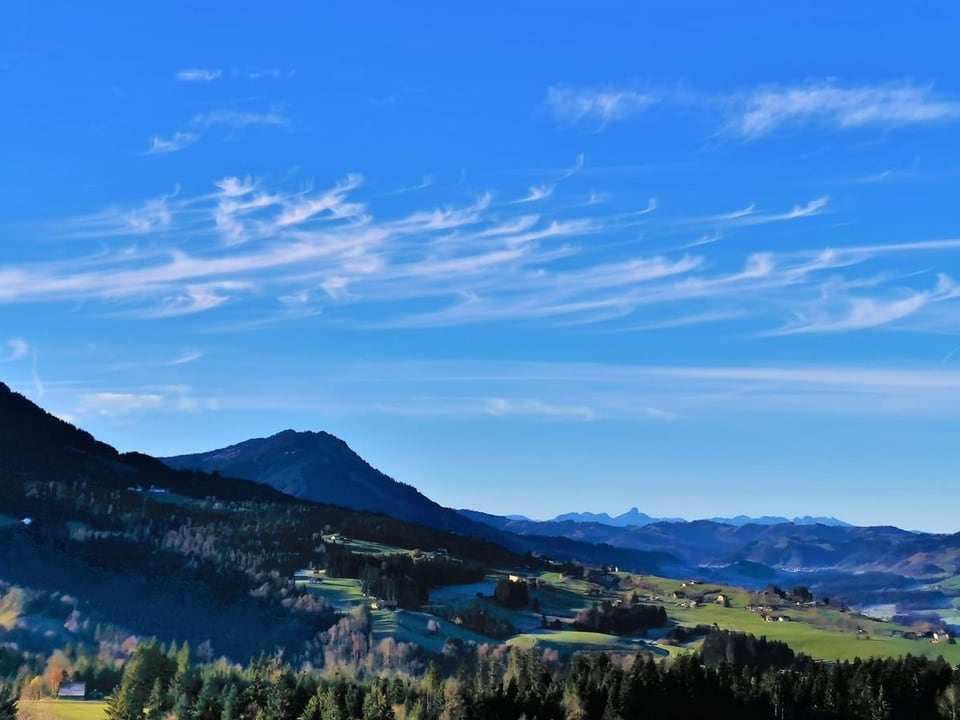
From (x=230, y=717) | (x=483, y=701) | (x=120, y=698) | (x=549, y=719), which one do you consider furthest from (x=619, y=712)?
(x=120, y=698)

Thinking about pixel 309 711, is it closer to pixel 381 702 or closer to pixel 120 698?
pixel 381 702

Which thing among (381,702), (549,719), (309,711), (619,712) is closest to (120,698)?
(309,711)

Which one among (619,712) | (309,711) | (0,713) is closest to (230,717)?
(309,711)

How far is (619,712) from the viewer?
7795 inches

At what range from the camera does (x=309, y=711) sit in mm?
191750

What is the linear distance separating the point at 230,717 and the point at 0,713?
39.2m

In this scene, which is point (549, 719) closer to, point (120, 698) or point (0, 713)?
point (120, 698)

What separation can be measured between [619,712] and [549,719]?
13123 mm

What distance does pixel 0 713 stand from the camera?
186 metres

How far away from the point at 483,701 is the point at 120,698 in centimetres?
6807

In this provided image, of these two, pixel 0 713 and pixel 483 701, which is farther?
pixel 483 701

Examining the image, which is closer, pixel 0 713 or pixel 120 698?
pixel 0 713

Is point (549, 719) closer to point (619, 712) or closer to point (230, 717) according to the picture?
point (619, 712)

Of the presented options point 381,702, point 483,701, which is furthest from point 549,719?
point 381,702
